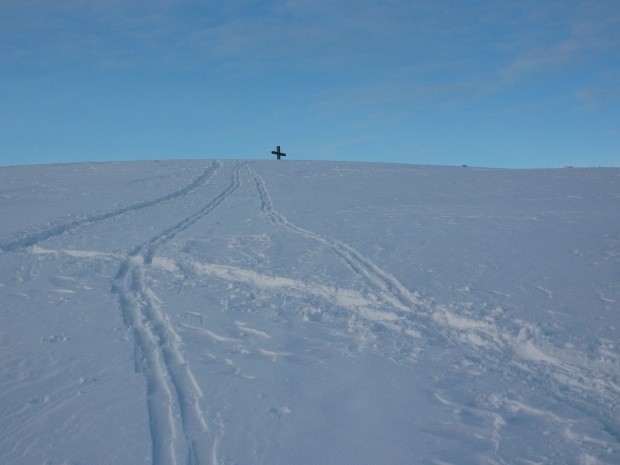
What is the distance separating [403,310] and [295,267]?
239cm

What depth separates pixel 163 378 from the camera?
473 cm

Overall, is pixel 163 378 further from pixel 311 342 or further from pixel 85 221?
pixel 85 221

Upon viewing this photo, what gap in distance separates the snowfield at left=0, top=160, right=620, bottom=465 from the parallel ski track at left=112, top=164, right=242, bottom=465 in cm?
2

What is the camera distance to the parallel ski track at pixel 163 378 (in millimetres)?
3814

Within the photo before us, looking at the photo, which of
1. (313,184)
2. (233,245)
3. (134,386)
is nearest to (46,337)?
(134,386)

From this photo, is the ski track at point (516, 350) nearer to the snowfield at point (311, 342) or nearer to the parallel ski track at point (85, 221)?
the snowfield at point (311, 342)

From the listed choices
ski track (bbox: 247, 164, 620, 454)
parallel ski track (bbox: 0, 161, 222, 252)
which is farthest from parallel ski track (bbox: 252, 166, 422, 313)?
parallel ski track (bbox: 0, 161, 222, 252)

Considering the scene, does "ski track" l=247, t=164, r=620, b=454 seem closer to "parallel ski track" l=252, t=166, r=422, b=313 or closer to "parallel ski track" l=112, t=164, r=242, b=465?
"parallel ski track" l=252, t=166, r=422, b=313

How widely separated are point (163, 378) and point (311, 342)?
5.63 ft

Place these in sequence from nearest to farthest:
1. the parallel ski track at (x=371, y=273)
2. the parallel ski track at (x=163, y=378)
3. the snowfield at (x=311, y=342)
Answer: the parallel ski track at (x=163, y=378) → the snowfield at (x=311, y=342) → the parallel ski track at (x=371, y=273)

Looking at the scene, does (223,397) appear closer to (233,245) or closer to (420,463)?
(420,463)

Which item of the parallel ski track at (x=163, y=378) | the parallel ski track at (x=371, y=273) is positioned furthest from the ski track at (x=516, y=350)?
the parallel ski track at (x=163, y=378)

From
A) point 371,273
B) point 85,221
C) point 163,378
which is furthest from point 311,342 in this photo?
point 85,221

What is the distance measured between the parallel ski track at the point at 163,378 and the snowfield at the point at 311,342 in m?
0.02
